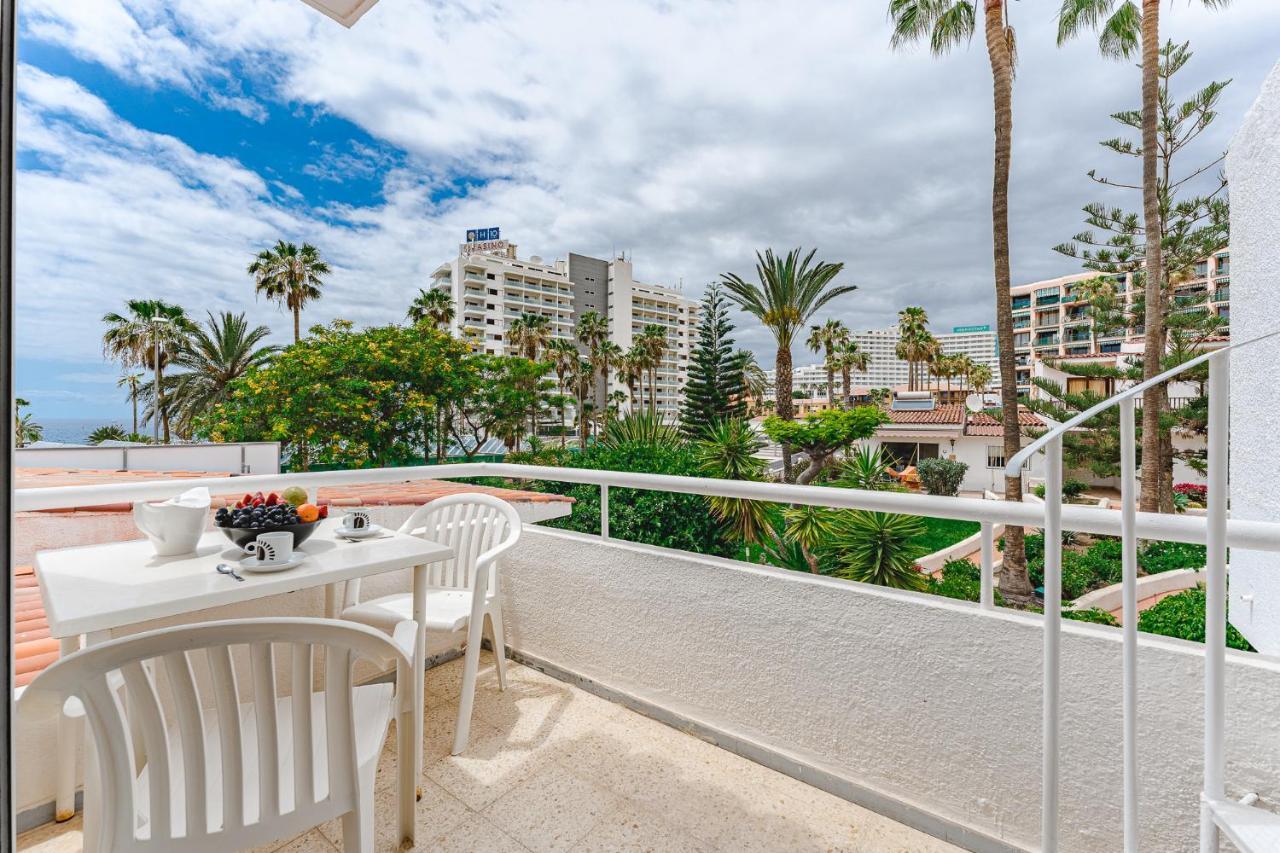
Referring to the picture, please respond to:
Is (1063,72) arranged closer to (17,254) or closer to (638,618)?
(638,618)

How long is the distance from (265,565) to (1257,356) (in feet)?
12.7

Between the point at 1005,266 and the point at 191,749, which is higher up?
the point at 1005,266

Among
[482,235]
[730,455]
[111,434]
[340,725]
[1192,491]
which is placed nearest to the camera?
[340,725]

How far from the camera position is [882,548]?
3.88m

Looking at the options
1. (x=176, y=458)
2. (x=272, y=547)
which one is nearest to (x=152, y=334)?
(x=176, y=458)

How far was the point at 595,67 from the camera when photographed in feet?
19.9

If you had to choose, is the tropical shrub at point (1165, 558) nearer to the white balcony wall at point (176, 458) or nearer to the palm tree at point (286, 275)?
the white balcony wall at point (176, 458)

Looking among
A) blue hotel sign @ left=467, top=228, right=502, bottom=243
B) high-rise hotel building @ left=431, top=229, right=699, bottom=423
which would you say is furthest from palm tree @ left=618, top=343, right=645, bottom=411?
blue hotel sign @ left=467, top=228, right=502, bottom=243

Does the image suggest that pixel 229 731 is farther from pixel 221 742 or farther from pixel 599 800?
pixel 599 800

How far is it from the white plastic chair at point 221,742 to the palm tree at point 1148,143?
10.6 metres

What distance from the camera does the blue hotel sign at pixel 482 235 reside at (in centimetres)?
4409

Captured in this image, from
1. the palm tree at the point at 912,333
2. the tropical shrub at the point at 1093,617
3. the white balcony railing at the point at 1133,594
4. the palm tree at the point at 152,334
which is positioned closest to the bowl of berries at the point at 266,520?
the white balcony railing at the point at 1133,594

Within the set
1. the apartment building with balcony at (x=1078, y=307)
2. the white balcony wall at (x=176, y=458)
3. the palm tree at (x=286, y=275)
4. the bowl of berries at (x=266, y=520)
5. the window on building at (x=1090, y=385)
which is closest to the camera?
A: the bowl of berries at (x=266, y=520)

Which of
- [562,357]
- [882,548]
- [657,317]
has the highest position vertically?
[657,317]
